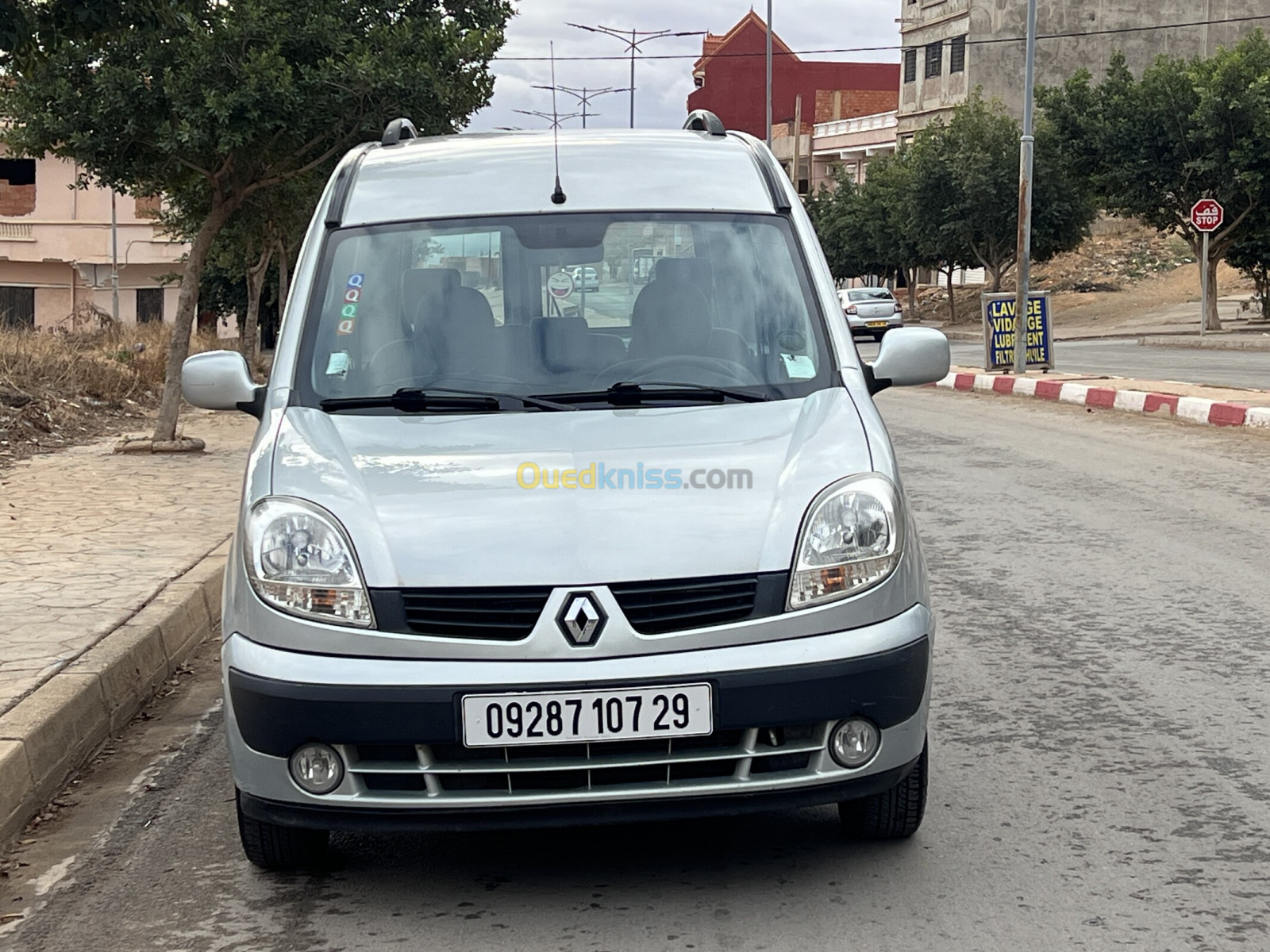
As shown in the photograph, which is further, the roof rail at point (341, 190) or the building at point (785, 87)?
the building at point (785, 87)

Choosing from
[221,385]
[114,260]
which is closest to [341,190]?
[221,385]

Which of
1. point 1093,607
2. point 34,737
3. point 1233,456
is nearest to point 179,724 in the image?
point 34,737

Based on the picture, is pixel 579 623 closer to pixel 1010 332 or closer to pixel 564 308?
pixel 564 308

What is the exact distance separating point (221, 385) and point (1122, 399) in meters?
15.2

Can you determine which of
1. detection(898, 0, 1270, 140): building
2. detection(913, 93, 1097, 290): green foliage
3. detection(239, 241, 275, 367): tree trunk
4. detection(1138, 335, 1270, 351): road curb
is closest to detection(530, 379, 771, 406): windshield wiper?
detection(239, 241, 275, 367): tree trunk

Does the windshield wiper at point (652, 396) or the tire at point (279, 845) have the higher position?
the windshield wiper at point (652, 396)

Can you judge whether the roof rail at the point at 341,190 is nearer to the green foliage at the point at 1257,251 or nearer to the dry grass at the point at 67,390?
the dry grass at the point at 67,390

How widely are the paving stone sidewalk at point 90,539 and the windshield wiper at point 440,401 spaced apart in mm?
1715

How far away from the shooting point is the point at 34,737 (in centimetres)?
482

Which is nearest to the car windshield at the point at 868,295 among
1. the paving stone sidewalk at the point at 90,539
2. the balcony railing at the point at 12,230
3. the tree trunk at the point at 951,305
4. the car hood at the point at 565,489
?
the tree trunk at the point at 951,305

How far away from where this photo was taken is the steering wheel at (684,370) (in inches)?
174

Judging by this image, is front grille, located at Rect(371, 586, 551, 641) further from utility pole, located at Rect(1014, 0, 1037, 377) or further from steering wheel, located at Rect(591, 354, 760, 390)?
utility pole, located at Rect(1014, 0, 1037, 377)

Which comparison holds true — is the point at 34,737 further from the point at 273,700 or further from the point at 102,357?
the point at 102,357

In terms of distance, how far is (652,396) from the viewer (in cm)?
432
